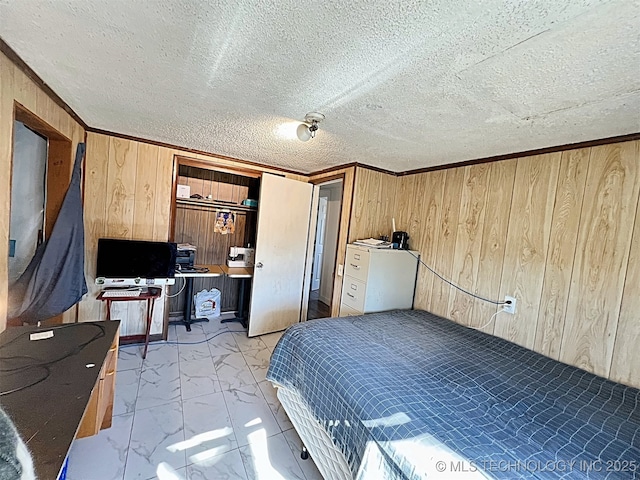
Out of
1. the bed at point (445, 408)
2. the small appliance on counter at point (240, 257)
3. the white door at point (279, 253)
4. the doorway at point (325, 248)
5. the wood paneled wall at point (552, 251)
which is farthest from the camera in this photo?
the doorway at point (325, 248)

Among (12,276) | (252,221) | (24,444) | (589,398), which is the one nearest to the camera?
(24,444)

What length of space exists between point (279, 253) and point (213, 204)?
1039 mm

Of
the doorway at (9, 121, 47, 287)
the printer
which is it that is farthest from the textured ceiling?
the printer

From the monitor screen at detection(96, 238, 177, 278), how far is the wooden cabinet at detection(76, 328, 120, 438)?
1.16 metres

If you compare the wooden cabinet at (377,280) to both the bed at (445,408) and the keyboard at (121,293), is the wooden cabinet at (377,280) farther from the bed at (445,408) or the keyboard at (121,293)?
the keyboard at (121,293)

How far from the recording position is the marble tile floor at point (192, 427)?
1.52 meters

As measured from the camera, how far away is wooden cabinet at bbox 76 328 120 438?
142 centimetres

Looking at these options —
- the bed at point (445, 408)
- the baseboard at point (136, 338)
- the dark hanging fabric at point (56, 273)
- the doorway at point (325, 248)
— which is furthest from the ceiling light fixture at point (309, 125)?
the doorway at point (325, 248)

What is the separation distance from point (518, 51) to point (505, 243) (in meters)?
1.59

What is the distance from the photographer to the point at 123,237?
2709 mm

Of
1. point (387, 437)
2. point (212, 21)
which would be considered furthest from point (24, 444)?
point (212, 21)

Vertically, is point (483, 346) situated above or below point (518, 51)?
below

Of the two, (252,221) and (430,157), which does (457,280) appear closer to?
(430,157)

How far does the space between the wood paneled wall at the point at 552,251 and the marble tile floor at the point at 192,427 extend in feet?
5.92
